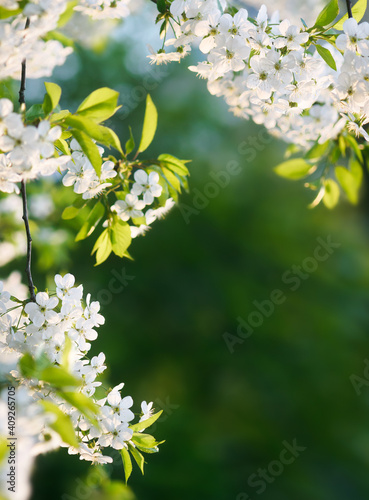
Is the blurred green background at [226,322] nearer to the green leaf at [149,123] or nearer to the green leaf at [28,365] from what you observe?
the green leaf at [149,123]

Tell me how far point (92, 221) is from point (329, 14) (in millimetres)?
406

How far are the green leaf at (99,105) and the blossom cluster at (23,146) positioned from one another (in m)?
0.07

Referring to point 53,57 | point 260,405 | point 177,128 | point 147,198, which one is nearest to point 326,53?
point 147,198

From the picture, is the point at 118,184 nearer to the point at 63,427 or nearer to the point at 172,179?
the point at 172,179

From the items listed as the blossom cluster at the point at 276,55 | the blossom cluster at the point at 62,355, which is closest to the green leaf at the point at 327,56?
the blossom cluster at the point at 276,55

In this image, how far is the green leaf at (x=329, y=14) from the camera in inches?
23.8

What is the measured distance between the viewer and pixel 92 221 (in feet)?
2.24

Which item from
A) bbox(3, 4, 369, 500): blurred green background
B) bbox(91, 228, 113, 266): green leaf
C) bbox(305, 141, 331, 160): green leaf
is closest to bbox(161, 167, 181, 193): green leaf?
bbox(91, 228, 113, 266): green leaf

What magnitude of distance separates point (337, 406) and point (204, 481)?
1393mm

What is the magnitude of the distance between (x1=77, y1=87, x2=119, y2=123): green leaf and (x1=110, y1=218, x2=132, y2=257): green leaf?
169 mm

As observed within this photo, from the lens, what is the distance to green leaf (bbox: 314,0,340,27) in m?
0.60

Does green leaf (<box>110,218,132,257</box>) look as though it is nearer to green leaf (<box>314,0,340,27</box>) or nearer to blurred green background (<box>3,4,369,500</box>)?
green leaf (<box>314,0,340,27</box>)

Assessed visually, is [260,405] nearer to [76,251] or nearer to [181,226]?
[181,226]

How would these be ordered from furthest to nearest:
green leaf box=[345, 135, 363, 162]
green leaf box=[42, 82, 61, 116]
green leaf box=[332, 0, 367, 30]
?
1. green leaf box=[345, 135, 363, 162]
2. green leaf box=[332, 0, 367, 30]
3. green leaf box=[42, 82, 61, 116]
